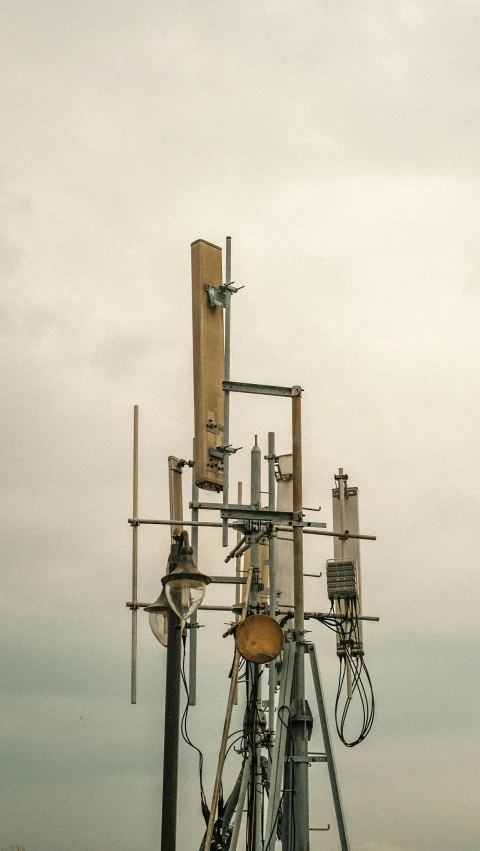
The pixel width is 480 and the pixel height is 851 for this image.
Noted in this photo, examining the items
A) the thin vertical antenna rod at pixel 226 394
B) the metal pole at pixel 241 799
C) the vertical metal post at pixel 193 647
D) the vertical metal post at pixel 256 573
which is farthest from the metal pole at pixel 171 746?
the metal pole at pixel 241 799

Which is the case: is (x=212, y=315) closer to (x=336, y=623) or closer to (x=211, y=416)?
(x=211, y=416)

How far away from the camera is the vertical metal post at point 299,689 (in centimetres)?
1171

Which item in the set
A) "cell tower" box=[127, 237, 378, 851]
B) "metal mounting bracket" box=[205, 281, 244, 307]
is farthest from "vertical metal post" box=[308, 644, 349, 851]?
"metal mounting bracket" box=[205, 281, 244, 307]

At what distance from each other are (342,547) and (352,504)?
674mm

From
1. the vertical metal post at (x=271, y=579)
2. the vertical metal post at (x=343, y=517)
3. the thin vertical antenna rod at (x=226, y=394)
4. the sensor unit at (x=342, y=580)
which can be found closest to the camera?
the vertical metal post at (x=271, y=579)

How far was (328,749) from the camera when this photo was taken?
12172mm

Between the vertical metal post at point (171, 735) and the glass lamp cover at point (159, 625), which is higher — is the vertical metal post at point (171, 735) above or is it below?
below

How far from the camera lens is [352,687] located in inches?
592

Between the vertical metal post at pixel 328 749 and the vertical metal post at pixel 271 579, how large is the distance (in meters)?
0.50

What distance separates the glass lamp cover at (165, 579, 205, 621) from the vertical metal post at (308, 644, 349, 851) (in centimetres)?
196

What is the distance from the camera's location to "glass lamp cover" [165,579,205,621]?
11.0 metres

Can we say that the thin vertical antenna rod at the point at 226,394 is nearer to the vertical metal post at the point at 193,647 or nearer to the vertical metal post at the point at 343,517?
the vertical metal post at the point at 193,647

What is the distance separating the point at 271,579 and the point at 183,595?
8.91 feet

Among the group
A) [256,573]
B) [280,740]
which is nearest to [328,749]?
[280,740]
